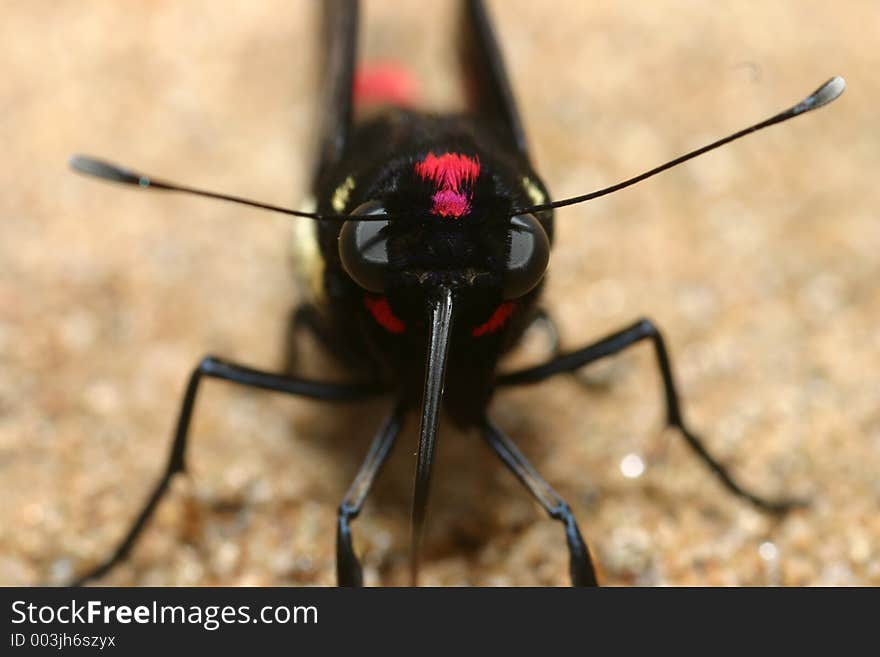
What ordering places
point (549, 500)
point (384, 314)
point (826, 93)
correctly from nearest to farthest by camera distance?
point (826, 93) < point (384, 314) < point (549, 500)

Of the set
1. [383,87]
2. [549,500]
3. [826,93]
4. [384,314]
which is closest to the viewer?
[826,93]

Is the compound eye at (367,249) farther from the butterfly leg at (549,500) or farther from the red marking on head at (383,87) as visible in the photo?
the red marking on head at (383,87)

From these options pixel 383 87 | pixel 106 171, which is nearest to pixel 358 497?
pixel 106 171

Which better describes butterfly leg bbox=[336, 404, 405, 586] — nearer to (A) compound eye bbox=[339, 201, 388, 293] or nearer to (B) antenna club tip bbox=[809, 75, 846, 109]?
(A) compound eye bbox=[339, 201, 388, 293]

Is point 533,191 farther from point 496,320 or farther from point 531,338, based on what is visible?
point 531,338

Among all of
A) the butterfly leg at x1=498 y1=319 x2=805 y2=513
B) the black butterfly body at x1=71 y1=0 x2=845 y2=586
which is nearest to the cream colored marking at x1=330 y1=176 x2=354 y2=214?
the black butterfly body at x1=71 y1=0 x2=845 y2=586

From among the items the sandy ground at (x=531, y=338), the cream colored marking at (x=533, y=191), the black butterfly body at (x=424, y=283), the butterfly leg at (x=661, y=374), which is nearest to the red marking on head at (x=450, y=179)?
the black butterfly body at (x=424, y=283)
